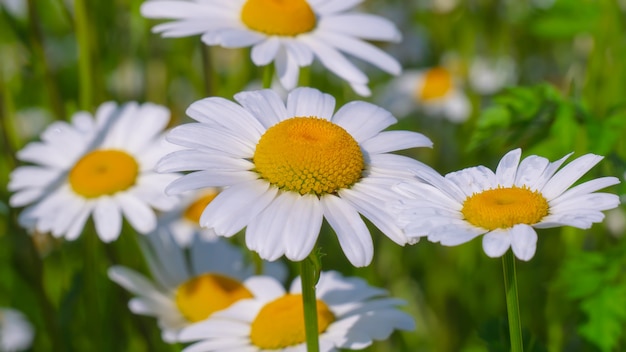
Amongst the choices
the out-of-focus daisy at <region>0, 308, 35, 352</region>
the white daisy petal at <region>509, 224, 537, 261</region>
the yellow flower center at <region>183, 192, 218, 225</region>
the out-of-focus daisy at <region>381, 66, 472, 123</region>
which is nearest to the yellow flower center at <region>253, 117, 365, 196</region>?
the white daisy petal at <region>509, 224, 537, 261</region>

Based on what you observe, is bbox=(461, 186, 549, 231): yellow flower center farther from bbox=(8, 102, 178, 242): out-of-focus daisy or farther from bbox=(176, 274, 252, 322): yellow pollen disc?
bbox=(8, 102, 178, 242): out-of-focus daisy

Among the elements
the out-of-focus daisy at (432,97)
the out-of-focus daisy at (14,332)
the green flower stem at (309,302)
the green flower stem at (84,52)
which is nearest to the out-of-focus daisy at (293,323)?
Answer: the green flower stem at (309,302)

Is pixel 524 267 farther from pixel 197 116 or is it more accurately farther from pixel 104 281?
pixel 197 116

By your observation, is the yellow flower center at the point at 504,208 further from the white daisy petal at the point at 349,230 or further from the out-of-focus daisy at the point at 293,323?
the out-of-focus daisy at the point at 293,323

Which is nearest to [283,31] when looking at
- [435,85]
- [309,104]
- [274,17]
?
[274,17]

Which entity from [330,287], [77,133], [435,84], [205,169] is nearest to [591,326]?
[330,287]
